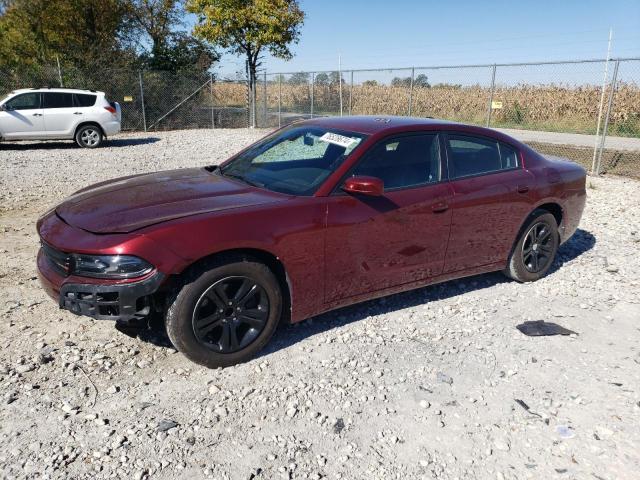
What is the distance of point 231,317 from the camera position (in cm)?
341

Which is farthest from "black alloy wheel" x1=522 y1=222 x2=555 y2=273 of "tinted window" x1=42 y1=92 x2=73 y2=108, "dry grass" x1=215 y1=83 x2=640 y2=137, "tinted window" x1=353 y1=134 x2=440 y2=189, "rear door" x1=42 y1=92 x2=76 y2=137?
"dry grass" x1=215 y1=83 x2=640 y2=137

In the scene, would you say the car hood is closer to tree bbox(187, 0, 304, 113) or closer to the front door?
the front door

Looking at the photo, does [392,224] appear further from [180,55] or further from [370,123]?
[180,55]

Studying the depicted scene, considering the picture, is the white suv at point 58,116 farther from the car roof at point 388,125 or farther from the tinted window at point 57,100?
the car roof at point 388,125

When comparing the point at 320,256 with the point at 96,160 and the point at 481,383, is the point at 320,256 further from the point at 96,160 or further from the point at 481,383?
the point at 96,160

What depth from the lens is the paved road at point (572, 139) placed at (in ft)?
51.6

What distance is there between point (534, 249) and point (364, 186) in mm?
2393

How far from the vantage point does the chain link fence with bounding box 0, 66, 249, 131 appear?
18938 millimetres

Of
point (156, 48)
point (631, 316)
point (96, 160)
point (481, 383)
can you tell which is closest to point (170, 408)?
point (481, 383)

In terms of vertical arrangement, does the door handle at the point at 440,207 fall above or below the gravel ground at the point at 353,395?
above

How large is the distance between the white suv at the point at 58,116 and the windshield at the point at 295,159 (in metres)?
11.5

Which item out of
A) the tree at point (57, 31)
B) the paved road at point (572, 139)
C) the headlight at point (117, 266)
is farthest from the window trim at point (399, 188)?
the tree at point (57, 31)

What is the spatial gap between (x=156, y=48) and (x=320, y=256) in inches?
919

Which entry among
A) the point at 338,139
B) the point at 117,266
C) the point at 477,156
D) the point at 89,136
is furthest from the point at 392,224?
the point at 89,136
